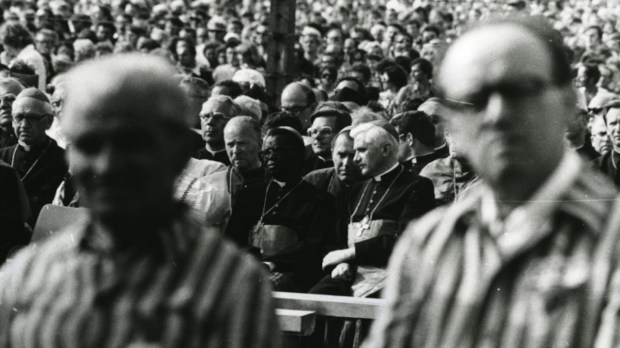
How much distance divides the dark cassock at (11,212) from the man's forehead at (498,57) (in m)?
6.17

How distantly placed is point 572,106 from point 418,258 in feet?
1.41

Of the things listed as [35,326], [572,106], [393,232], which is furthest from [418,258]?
[393,232]

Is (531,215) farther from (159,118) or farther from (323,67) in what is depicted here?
(323,67)

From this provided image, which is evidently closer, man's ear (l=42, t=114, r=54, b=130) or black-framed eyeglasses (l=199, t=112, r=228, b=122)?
man's ear (l=42, t=114, r=54, b=130)

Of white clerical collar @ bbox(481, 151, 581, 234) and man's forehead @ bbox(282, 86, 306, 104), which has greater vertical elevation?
white clerical collar @ bbox(481, 151, 581, 234)

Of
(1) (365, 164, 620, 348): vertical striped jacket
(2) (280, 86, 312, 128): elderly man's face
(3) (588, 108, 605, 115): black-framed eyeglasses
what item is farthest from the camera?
(2) (280, 86, 312, 128): elderly man's face

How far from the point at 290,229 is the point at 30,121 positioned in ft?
9.51

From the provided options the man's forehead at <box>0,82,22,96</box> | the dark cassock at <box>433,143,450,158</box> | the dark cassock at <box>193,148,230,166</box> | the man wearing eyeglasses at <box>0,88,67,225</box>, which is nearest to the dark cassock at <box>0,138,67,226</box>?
the man wearing eyeglasses at <box>0,88,67,225</box>

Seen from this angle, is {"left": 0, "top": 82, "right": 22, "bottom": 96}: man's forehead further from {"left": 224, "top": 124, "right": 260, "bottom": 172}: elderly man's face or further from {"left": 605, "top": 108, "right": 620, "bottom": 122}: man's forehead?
{"left": 605, "top": 108, "right": 620, "bottom": 122}: man's forehead

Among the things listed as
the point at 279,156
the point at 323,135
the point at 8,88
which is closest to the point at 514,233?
the point at 279,156

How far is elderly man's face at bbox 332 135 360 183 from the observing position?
872 cm

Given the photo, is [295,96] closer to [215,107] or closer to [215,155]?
[215,107]

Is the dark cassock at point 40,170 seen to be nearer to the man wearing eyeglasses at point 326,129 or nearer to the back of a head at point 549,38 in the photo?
the man wearing eyeglasses at point 326,129

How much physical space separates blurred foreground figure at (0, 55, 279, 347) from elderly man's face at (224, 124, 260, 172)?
656 cm
